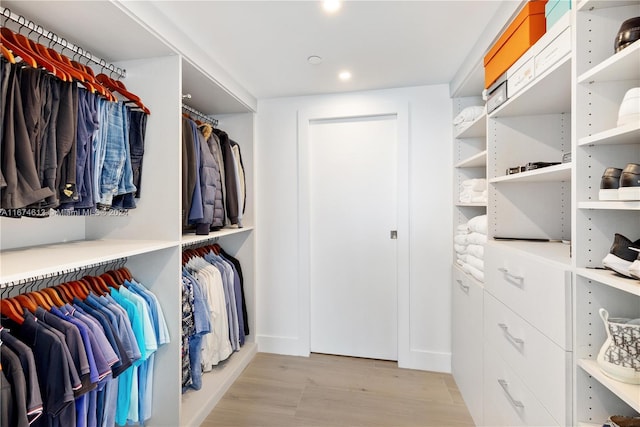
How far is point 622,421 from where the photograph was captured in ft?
2.77

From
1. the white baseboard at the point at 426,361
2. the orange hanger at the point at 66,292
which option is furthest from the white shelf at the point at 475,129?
the orange hanger at the point at 66,292

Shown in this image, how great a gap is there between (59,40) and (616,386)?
7.57ft

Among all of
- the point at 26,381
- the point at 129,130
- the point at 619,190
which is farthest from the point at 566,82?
the point at 26,381

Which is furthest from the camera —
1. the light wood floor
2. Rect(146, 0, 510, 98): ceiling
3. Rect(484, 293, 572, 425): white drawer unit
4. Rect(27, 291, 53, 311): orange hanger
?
the light wood floor

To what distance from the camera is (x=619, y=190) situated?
33.3 inches

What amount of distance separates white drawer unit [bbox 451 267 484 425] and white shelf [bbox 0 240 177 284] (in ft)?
5.68

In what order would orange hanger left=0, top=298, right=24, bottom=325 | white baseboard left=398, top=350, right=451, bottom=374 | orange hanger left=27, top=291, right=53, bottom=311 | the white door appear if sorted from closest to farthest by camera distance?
orange hanger left=0, top=298, right=24, bottom=325
orange hanger left=27, top=291, right=53, bottom=311
white baseboard left=398, top=350, right=451, bottom=374
the white door

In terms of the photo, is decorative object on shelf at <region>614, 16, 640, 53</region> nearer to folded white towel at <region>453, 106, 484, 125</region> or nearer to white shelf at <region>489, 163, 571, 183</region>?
white shelf at <region>489, 163, 571, 183</region>

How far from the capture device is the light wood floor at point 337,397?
6.05 ft

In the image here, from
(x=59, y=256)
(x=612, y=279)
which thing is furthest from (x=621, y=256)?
(x=59, y=256)

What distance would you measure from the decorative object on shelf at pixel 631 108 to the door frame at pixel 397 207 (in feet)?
5.21

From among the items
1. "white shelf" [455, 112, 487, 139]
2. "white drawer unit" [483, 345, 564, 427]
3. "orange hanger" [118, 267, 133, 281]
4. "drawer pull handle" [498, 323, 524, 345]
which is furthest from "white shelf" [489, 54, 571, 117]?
"orange hanger" [118, 267, 133, 281]

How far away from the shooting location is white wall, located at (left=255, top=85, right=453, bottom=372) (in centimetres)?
240

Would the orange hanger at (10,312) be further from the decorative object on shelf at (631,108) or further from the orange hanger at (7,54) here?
the decorative object on shelf at (631,108)
